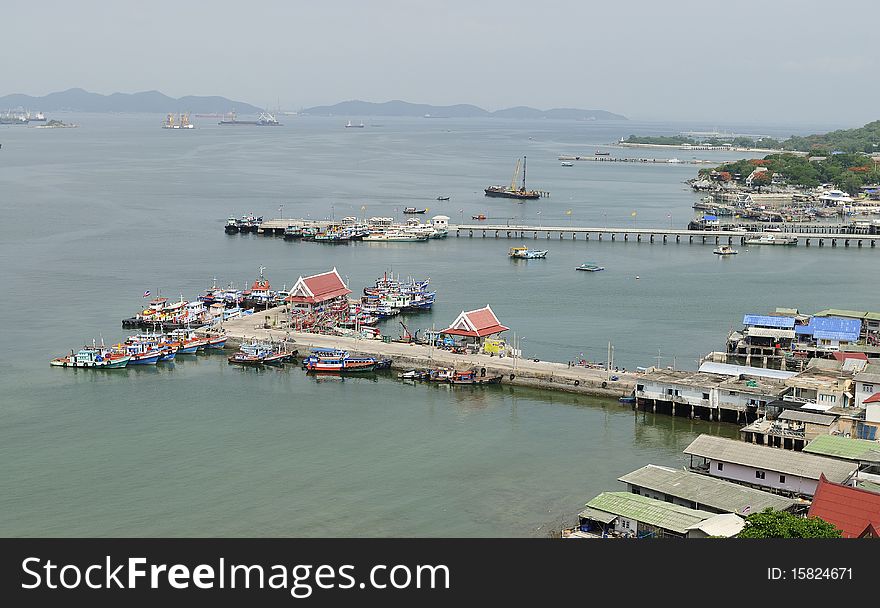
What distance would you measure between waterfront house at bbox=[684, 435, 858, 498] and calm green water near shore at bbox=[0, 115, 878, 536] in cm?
148

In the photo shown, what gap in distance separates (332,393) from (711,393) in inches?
300

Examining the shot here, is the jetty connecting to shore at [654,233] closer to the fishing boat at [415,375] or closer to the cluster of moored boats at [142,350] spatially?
the cluster of moored boats at [142,350]

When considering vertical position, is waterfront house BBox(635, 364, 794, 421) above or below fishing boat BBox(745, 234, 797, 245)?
below

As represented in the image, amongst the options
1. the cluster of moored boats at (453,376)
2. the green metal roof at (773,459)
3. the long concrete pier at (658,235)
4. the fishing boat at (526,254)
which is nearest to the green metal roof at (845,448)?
the green metal roof at (773,459)

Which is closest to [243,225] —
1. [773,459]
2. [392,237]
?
[392,237]

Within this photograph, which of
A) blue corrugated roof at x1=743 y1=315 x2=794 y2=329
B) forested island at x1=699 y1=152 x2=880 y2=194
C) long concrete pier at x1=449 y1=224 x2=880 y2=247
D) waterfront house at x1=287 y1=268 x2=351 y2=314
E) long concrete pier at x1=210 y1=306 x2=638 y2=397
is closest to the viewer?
long concrete pier at x1=210 y1=306 x2=638 y2=397

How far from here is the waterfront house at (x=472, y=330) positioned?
23781 millimetres

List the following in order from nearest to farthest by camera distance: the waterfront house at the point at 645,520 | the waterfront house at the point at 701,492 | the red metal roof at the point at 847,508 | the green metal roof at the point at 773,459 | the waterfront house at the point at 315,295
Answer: the red metal roof at the point at 847,508 < the waterfront house at the point at 645,520 < the waterfront house at the point at 701,492 < the green metal roof at the point at 773,459 < the waterfront house at the point at 315,295

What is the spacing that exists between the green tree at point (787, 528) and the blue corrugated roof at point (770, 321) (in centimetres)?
1303

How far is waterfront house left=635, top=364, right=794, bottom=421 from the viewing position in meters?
19.0

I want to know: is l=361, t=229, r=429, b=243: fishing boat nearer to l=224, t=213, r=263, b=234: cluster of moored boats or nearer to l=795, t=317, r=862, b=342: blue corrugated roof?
l=224, t=213, r=263, b=234: cluster of moored boats

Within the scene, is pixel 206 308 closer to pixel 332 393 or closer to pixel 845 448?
pixel 332 393

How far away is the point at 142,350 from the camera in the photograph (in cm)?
2352

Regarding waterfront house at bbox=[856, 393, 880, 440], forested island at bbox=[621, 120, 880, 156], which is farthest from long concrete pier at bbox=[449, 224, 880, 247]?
forested island at bbox=[621, 120, 880, 156]
